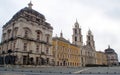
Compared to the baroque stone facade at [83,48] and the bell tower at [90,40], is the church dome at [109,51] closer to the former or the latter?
the bell tower at [90,40]

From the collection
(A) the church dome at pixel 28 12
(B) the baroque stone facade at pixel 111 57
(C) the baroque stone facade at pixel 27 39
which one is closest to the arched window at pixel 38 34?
(C) the baroque stone facade at pixel 27 39

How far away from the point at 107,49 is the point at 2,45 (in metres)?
88.8

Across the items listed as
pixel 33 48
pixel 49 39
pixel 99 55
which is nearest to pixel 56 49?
pixel 49 39

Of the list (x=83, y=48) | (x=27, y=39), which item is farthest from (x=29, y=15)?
(x=83, y=48)

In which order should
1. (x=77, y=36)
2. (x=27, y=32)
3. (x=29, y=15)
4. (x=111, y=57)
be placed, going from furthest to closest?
(x=111, y=57)
(x=77, y=36)
(x=29, y=15)
(x=27, y=32)

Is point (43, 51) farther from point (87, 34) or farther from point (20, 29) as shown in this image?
point (87, 34)

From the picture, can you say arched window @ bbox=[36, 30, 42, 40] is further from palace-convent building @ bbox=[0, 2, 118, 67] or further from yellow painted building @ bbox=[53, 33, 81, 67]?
yellow painted building @ bbox=[53, 33, 81, 67]

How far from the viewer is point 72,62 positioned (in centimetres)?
7338

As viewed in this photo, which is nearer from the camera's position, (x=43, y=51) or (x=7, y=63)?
(x=7, y=63)

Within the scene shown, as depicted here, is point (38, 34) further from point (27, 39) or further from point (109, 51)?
point (109, 51)

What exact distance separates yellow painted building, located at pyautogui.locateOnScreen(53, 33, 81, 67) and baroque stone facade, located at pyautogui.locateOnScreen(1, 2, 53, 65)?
11.1m

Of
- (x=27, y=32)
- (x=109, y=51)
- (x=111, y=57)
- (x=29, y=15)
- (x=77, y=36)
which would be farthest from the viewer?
(x=109, y=51)

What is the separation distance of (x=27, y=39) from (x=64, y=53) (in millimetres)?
26333

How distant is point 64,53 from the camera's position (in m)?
67.4
